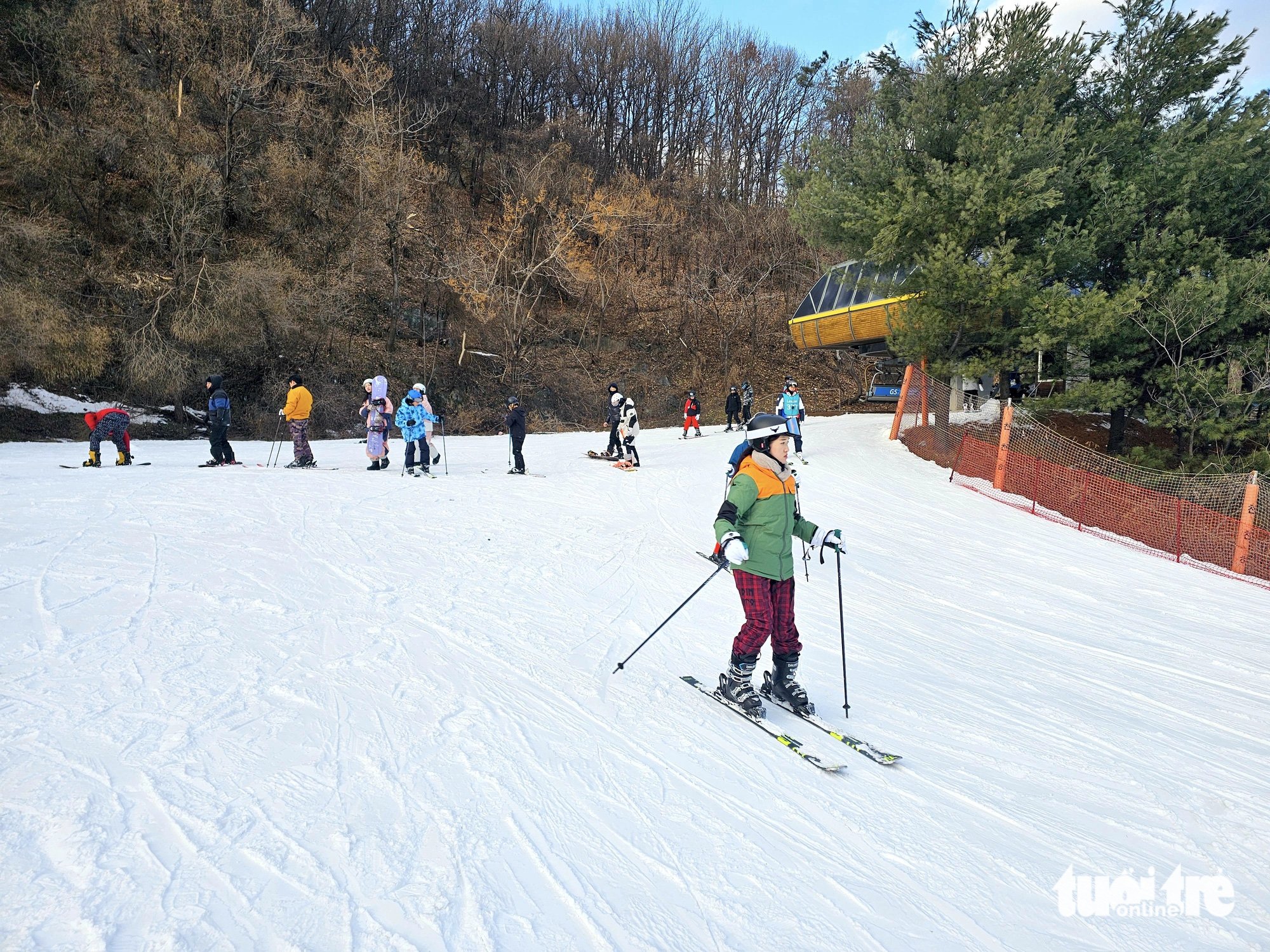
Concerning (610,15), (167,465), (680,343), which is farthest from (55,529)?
(610,15)

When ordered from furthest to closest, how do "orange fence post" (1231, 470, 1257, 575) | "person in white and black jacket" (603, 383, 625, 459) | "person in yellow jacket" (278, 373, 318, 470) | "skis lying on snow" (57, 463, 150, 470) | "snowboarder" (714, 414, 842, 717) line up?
"person in white and black jacket" (603, 383, 625, 459)
"person in yellow jacket" (278, 373, 318, 470)
"skis lying on snow" (57, 463, 150, 470)
"orange fence post" (1231, 470, 1257, 575)
"snowboarder" (714, 414, 842, 717)

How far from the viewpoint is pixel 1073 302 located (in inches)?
585

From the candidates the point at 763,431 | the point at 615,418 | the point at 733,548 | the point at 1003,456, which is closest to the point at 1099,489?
the point at 1003,456

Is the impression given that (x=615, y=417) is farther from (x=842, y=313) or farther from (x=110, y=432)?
(x=842, y=313)

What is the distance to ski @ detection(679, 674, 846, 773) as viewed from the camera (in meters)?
4.04

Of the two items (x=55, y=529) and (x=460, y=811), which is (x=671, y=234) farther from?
(x=460, y=811)

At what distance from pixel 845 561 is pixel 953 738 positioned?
454 centimetres

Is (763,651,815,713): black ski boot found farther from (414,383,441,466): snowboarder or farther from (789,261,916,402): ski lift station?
Answer: (789,261,916,402): ski lift station

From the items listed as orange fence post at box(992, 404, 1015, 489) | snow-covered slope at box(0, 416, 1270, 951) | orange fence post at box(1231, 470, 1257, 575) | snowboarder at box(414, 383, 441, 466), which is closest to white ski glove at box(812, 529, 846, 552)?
snow-covered slope at box(0, 416, 1270, 951)

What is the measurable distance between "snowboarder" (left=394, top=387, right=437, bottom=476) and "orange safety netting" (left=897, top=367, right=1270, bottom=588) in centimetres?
1020

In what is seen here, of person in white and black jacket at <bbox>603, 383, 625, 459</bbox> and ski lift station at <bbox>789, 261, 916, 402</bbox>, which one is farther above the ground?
ski lift station at <bbox>789, 261, 916, 402</bbox>

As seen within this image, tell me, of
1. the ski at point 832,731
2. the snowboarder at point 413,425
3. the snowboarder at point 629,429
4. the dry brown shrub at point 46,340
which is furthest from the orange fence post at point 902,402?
the dry brown shrub at point 46,340

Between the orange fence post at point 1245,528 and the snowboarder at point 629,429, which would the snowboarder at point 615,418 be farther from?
the orange fence post at point 1245,528

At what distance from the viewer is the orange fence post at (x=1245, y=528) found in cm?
1034
